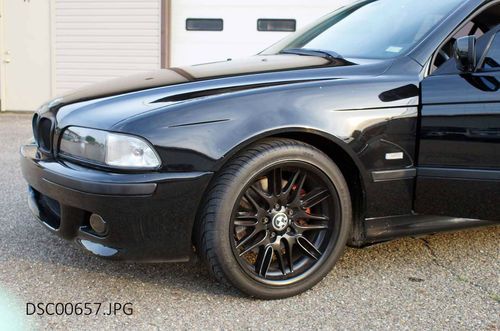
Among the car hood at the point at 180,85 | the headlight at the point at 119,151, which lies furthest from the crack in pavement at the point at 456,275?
the headlight at the point at 119,151

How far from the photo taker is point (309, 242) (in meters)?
2.62

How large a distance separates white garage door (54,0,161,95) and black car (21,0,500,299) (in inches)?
256

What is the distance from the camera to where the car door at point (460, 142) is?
2623mm

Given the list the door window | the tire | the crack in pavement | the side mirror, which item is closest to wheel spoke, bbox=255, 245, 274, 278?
the tire

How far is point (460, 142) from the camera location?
2.64 m

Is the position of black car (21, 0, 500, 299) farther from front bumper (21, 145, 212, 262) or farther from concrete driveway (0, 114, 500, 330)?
concrete driveway (0, 114, 500, 330)

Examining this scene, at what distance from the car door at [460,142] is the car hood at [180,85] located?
33cm

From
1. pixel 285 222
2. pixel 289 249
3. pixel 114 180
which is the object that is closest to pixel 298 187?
pixel 285 222

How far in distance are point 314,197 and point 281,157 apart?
0.30m

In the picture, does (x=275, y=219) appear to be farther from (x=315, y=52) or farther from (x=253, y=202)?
(x=315, y=52)

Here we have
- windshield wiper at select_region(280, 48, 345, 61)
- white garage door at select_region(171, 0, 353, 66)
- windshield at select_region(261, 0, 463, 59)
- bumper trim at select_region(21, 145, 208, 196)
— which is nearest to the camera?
bumper trim at select_region(21, 145, 208, 196)

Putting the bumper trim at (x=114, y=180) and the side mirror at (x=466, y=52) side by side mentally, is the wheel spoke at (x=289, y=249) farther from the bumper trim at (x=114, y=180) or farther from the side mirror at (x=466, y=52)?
the side mirror at (x=466, y=52)

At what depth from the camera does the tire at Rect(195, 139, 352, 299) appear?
237cm

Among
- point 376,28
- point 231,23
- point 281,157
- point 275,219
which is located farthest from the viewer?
point 231,23
